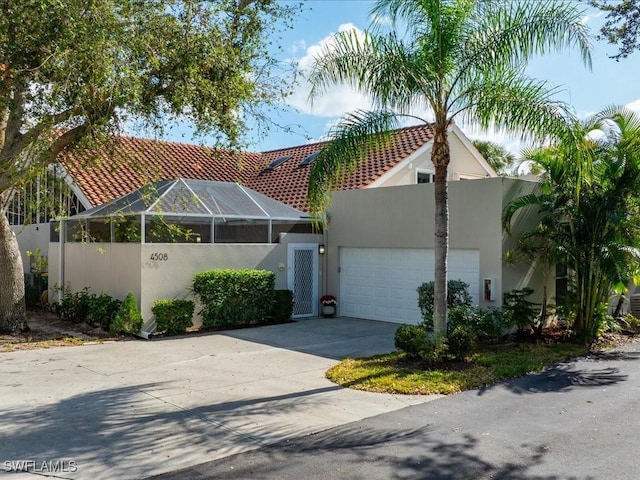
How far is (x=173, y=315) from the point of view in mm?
13055

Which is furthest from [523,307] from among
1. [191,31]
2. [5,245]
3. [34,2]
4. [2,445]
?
[5,245]

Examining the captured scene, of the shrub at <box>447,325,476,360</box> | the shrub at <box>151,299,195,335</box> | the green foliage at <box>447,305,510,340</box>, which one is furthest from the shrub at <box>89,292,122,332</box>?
the shrub at <box>447,325,476,360</box>

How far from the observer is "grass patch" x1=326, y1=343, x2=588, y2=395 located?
821cm

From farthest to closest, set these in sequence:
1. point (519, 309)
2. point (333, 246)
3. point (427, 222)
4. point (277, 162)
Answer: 1. point (277, 162)
2. point (333, 246)
3. point (427, 222)
4. point (519, 309)

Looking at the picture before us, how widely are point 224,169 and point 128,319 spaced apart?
1023 centimetres

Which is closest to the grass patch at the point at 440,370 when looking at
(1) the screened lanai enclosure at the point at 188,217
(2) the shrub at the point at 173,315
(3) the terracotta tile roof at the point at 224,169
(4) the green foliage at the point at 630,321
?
(4) the green foliage at the point at 630,321

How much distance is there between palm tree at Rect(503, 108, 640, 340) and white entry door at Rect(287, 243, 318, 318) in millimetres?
6029

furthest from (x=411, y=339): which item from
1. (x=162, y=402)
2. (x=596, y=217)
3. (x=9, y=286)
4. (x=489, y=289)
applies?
(x=9, y=286)

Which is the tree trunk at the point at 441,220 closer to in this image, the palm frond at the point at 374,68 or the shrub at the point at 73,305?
the palm frond at the point at 374,68

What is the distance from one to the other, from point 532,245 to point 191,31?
855cm

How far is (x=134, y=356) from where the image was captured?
1066cm

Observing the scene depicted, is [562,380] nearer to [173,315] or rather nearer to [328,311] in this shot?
[328,311]

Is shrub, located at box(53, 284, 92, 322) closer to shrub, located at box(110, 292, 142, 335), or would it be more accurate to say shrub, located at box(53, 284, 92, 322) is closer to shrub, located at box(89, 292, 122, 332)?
shrub, located at box(89, 292, 122, 332)

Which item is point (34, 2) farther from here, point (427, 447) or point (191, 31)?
point (427, 447)
